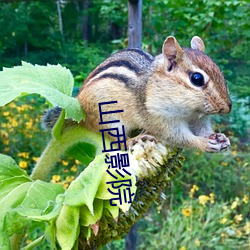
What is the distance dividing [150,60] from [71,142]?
0.73 feet

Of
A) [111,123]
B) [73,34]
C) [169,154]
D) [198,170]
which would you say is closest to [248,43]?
[198,170]

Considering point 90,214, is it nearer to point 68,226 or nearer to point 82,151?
point 68,226

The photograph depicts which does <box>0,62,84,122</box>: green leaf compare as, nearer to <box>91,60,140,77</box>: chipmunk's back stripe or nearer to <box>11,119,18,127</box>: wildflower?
<box>91,60,140,77</box>: chipmunk's back stripe

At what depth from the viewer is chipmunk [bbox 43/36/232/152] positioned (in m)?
0.61

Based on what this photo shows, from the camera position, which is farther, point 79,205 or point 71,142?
point 71,142

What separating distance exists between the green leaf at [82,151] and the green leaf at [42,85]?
0.04m

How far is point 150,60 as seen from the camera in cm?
74

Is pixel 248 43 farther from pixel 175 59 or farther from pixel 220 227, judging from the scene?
pixel 175 59

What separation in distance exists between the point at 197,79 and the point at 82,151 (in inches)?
7.3

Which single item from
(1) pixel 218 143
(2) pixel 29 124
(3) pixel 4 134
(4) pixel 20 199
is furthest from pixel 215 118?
(4) pixel 20 199

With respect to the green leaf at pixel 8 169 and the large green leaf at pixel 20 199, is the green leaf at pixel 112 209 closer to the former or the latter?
the large green leaf at pixel 20 199

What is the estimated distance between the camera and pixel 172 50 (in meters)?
0.67

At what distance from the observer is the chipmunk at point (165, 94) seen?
612mm

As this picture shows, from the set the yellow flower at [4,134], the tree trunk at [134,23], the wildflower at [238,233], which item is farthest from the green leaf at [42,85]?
the yellow flower at [4,134]
